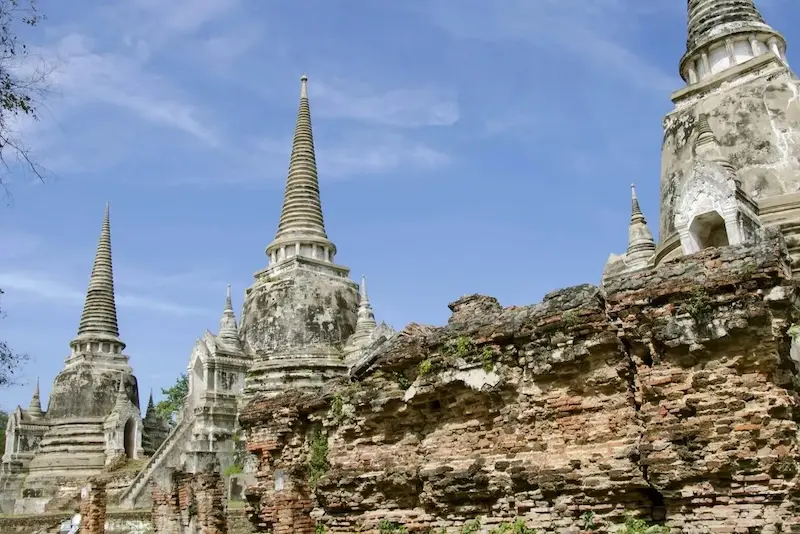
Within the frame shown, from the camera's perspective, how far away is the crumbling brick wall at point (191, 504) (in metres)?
16.0

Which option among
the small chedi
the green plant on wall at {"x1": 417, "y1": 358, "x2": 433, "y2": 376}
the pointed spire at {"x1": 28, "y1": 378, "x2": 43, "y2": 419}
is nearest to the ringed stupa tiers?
the pointed spire at {"x1": 28, "y1": 378, "x2": 43, "y2": 419}

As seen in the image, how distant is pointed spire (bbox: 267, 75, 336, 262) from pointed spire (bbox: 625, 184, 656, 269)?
13.5m

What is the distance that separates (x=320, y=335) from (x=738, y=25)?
19.1 metres

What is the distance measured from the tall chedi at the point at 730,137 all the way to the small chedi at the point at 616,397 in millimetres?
43

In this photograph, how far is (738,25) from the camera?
20281 mm

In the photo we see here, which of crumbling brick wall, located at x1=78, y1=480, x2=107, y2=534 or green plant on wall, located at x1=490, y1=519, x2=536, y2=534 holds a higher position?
crumbling brick wall, located at x1=78, y1=480, x2=107, y2=534

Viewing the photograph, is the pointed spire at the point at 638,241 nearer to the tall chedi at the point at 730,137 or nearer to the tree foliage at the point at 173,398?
the tall chedi at the point at 730,137

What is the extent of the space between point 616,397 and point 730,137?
11460mm

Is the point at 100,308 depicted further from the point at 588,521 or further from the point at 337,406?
the point at 588,521

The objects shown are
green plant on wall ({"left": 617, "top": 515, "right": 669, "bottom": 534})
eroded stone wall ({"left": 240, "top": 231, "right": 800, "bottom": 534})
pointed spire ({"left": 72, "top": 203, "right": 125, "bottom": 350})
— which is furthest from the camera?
pointed spire ({"left": 72, "top": 203, "right": 125, "bottom": 350})

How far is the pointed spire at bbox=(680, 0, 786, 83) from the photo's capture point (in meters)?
20.0

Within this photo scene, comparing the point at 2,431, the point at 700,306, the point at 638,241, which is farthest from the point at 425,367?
the point at 2,431

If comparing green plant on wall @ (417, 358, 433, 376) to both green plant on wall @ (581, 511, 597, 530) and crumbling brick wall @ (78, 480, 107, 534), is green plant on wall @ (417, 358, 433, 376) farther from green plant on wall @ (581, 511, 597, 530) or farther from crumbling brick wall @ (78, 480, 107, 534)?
crumbling brick wall @ (78, 480, 107, 534)

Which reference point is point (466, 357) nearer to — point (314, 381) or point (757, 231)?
point (757, 231)
